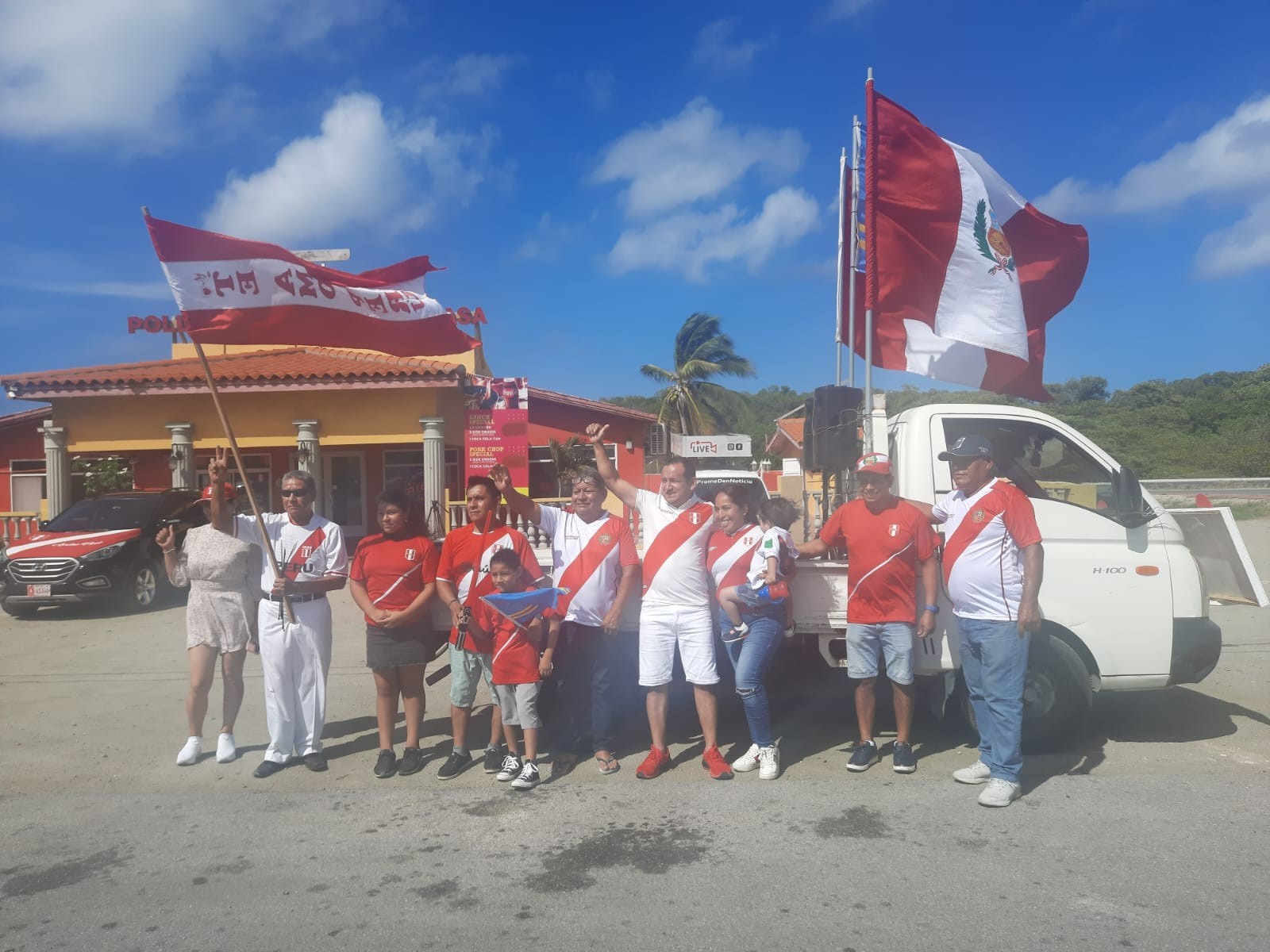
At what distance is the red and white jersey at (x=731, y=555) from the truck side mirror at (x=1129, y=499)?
202 cm

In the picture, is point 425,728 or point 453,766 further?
point 425,728

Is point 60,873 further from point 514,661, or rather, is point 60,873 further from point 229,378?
point 229,378

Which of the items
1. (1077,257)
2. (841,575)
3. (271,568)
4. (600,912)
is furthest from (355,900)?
(1077,257)

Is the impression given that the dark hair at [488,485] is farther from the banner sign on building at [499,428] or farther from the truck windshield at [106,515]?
the banner sign on building at [499,428]

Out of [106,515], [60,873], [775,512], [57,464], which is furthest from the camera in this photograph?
[57,464]

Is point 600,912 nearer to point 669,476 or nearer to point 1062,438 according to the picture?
point 669,476

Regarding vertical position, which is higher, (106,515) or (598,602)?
(106,515)

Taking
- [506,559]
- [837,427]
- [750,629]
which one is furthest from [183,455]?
[750,629]

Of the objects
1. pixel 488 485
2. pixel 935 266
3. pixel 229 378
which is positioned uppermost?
pixel 229 378

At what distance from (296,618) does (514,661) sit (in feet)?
4.37

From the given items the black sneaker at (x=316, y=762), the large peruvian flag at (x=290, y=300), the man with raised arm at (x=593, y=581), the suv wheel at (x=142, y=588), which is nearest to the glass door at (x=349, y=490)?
the suv wheel at (x=142, y=588)

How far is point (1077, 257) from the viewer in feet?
24.8

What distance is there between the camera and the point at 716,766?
17.1 feet

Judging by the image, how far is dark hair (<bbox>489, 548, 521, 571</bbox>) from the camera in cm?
524
